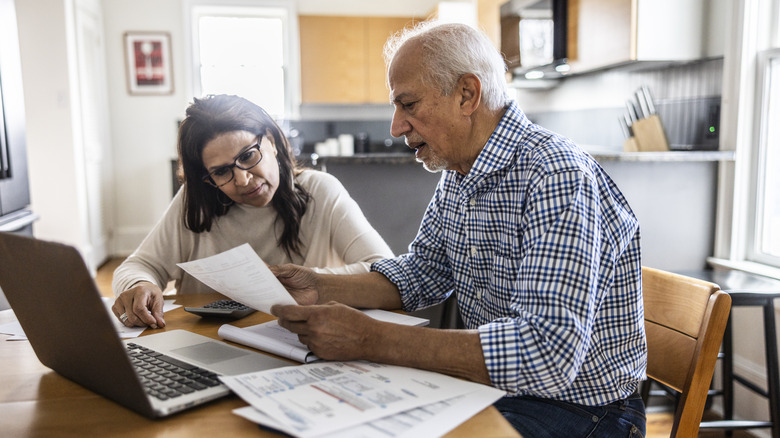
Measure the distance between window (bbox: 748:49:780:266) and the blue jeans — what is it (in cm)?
167

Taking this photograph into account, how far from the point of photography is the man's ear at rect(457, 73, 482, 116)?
1.19 m

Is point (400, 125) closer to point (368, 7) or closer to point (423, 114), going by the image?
point (423, 114)

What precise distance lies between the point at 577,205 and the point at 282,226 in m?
1.01

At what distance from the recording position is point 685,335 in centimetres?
122

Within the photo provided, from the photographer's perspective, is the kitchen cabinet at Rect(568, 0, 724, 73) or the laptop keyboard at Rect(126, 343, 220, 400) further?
the kitchen cabinet at Rect(568, 0, 724, 73)

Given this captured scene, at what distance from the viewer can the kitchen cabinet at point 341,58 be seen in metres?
5.94

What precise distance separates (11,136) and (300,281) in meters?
1.78

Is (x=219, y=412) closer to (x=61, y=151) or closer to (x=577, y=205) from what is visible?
(x=577, y=205)

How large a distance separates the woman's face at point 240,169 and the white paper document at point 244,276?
0.55 m

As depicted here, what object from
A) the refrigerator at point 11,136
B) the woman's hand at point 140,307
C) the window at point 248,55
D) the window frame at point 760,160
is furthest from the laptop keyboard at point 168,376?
the window at point 248,55

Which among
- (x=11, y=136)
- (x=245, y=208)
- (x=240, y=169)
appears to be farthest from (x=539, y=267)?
(x=11, y=136)

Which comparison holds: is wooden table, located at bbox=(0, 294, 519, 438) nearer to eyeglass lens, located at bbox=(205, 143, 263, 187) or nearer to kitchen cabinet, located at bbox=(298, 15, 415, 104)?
eyeglass lens, located at bbox=(205, 143, 263, 187)

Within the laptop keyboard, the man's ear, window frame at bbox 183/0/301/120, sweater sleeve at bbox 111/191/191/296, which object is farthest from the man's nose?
window frame at bbox 183/0/301/120

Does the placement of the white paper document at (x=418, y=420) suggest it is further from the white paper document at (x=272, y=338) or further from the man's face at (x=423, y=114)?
the man's face at (x=423, y=114)
